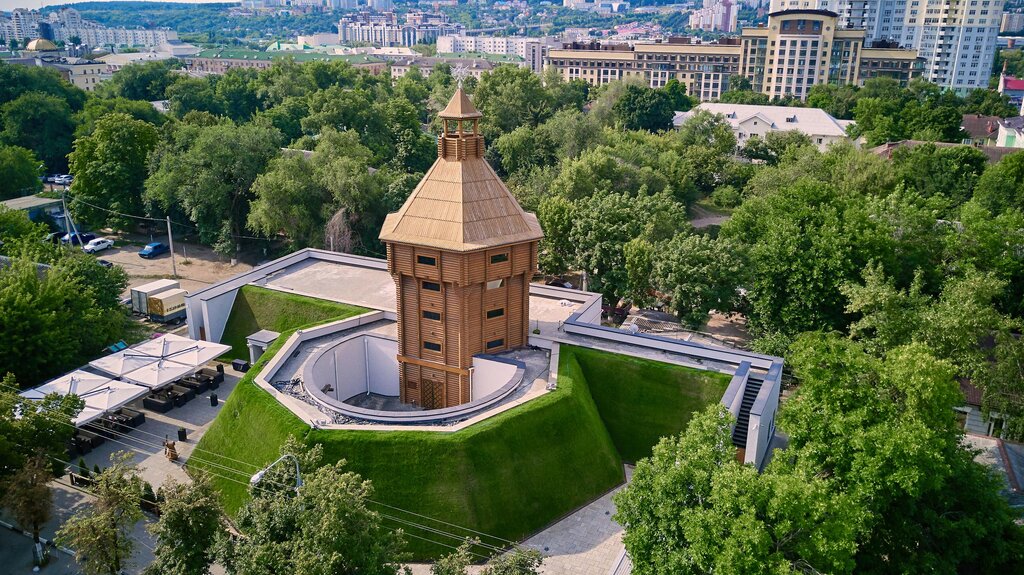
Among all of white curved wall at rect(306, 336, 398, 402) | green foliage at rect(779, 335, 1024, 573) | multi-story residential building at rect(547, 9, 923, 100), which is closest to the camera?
green foliage at rect(779, 335, 1024, 573)

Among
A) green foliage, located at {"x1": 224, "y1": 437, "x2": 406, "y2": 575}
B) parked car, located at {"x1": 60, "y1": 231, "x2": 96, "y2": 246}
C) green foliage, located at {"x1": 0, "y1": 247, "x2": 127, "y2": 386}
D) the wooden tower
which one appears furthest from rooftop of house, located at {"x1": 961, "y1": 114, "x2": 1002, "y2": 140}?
parked car, located at {"x1": 60, "y1": 231, "x2": 96, "y2": 246}

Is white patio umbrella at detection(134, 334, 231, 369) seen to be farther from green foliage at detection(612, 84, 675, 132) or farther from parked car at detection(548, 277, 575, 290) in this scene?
green foliage at detection(612, 84, 675, 132)

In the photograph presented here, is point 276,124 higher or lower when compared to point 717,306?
higher

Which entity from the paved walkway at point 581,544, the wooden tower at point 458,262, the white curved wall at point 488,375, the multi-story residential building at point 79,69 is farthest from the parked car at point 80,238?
the multi-story residential building at point 79,69

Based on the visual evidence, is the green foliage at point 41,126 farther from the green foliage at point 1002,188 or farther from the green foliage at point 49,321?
the green foliage at point 1002,188

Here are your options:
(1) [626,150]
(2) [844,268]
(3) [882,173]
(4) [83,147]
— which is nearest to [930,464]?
(2) [844,268]

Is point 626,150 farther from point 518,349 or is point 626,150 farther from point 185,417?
point 185,417
